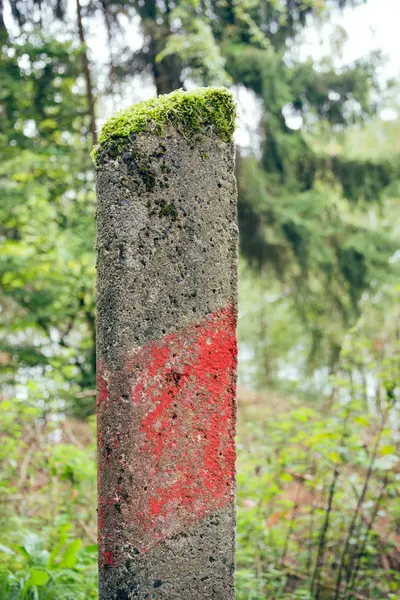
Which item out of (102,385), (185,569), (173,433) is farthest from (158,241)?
(185,569)

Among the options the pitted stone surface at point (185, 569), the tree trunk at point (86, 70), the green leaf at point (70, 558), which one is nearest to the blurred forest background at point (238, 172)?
the tree trunk at point (86, 70)

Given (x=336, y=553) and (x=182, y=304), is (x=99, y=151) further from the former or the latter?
(x=336, y=553)

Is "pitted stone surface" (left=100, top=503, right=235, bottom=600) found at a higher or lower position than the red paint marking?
lower

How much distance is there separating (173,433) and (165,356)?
24cm

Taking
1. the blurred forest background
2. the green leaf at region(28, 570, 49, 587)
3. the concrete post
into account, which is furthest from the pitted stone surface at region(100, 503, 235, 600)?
the blurred forest background

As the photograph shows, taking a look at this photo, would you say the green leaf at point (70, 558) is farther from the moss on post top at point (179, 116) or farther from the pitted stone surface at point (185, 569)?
the moss on post top at point (179, 116)

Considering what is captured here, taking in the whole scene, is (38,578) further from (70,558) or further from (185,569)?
(185,569)

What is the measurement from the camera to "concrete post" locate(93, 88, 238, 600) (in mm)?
1746

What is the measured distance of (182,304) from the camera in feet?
6.03

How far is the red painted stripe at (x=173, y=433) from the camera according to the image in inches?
68.6

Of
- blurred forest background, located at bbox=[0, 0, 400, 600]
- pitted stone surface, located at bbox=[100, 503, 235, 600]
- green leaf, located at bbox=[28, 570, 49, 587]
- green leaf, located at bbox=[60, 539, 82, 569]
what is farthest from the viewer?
blurred forest background, located at bbox=[0, 0, 400, 600]

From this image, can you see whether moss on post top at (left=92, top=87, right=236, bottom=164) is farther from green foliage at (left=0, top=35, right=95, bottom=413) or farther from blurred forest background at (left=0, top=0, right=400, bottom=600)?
green foliage at (left=0, top=35, right=95, bottom=413)

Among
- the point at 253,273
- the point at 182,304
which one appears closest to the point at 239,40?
the point at 253,273

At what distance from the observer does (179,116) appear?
1868 millimetres
